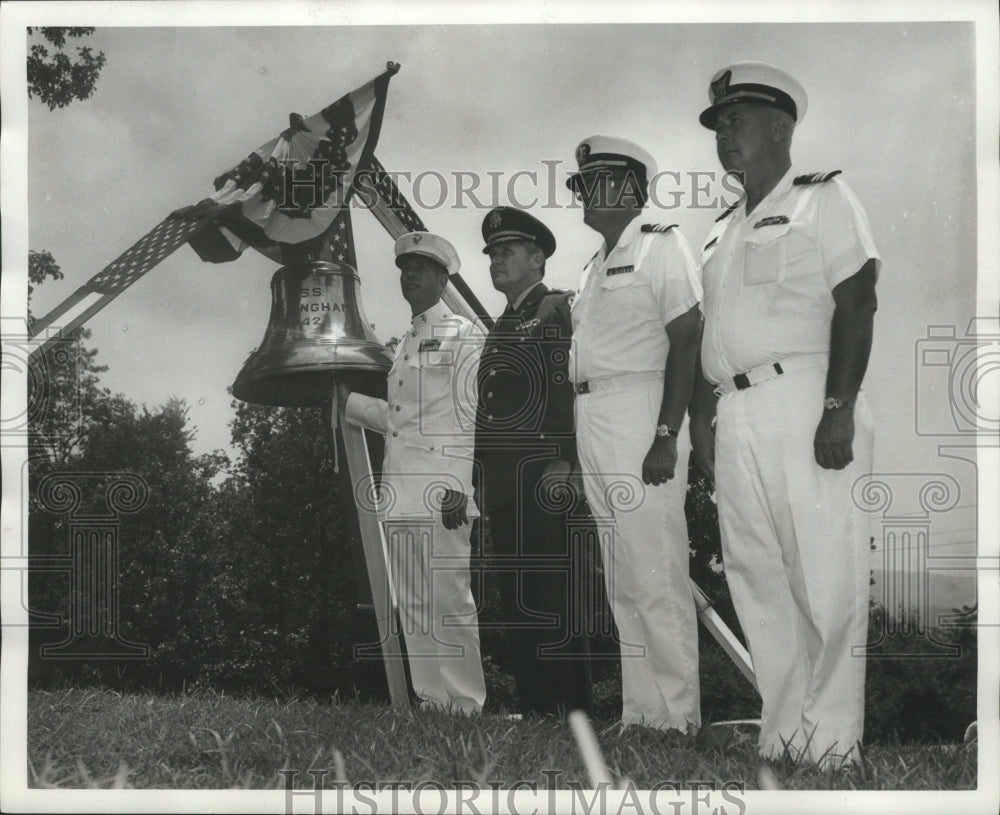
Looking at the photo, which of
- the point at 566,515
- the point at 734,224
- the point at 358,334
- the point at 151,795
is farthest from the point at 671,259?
the point at 151,795

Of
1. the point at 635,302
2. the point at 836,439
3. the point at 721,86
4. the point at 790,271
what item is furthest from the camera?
the point at 635,302

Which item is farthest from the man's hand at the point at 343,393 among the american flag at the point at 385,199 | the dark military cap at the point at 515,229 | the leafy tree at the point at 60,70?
the leafy tree at the point at 60,70

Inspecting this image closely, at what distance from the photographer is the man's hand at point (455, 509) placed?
12.4 feet

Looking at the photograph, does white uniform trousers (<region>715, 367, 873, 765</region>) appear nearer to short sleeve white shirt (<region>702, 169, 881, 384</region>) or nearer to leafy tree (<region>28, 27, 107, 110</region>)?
short sleeve white shirt (<region>702, 169, 881, 384</region>)

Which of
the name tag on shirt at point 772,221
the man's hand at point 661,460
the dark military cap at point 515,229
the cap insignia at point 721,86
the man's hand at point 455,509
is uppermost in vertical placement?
the cap insignia at point 721,86

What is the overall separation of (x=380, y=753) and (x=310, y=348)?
145cm

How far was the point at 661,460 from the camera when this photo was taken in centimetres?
339

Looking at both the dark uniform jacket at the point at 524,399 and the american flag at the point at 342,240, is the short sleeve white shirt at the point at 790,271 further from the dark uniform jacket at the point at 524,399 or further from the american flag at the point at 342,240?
the american flag at the point at 342,240

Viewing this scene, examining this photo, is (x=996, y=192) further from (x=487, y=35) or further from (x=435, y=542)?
(x=435, y=542)

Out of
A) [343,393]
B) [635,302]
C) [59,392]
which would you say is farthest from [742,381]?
[59,392]

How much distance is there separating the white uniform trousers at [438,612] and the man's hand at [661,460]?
2.49 ft

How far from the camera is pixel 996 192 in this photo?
342 cm

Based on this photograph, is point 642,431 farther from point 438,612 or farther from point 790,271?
point 438,612

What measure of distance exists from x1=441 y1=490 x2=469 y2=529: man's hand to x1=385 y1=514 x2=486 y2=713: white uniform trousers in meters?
0.05
